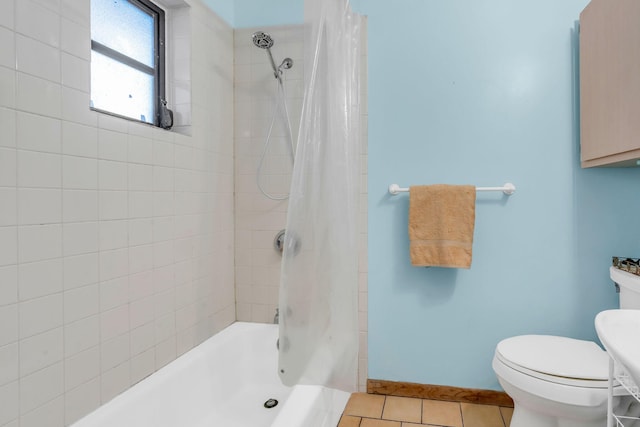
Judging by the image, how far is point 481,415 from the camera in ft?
5.84

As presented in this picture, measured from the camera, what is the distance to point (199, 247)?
1.81 metres

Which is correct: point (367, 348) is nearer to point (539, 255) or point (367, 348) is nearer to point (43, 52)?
point (539, 255)

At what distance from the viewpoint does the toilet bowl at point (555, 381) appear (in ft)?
4.17

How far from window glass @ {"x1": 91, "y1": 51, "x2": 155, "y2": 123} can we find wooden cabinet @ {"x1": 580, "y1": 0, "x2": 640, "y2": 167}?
6.01ft

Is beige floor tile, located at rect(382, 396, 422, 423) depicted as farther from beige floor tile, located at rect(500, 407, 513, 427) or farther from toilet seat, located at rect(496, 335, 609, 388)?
toilet seat, located at rect(496, 335, 609, 388)

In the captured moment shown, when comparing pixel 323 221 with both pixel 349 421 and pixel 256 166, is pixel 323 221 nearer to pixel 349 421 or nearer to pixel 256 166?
pixel 256 166

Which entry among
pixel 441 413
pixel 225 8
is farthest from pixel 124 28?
pixel 441 413

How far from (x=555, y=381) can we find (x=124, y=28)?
2.04 m

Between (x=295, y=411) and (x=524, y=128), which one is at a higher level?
(x=524, y=128)

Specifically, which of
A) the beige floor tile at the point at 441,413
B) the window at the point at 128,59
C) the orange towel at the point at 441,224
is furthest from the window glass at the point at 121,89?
the beige floor tile at the point at 441,413

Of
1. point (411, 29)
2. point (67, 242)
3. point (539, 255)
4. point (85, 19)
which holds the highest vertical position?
point (411, 29)

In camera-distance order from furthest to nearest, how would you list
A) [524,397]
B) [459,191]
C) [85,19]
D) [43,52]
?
[459,191]
[524,397]
[85,19]
[43,52]

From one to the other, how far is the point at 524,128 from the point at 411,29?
73 centimetres

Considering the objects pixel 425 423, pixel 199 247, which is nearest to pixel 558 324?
pixel 425 423
